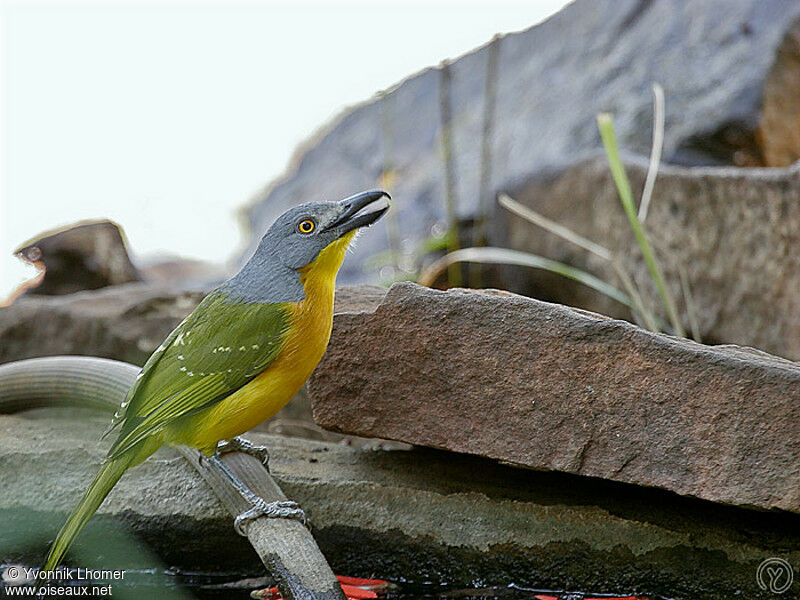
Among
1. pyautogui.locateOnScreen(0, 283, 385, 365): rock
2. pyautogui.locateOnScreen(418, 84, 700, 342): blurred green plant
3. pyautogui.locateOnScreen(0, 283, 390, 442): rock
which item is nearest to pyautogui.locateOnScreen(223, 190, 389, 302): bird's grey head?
pyautogui.locateOnScreen(0, 283, 390, 442): rock

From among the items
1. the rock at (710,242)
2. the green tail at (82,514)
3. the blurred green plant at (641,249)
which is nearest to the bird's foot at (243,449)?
the green tail at (82,514)

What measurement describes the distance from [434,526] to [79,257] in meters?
3.62

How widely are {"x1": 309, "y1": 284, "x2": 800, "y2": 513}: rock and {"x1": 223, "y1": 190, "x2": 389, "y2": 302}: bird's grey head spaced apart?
311 millimetres

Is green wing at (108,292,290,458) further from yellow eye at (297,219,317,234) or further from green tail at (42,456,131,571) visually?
yellow eye at (297,219,317,234)

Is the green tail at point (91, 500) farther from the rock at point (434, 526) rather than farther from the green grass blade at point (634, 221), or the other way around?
the green grass blade at point (634, 221)

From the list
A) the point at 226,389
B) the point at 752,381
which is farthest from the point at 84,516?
the point at 752,381

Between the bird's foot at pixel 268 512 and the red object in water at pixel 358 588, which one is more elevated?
the bird's foot at pixel 268 512

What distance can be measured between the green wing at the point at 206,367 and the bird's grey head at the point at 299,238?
67mm

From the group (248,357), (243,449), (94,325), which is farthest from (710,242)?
(94,325)

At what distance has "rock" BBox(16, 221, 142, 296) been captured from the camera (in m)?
5.92

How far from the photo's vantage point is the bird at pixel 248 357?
2744 millimetres

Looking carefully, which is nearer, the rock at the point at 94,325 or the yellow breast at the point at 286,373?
the yellow breast at the point at 286,373

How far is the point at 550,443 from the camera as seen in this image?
290cm

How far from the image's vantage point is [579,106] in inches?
281
